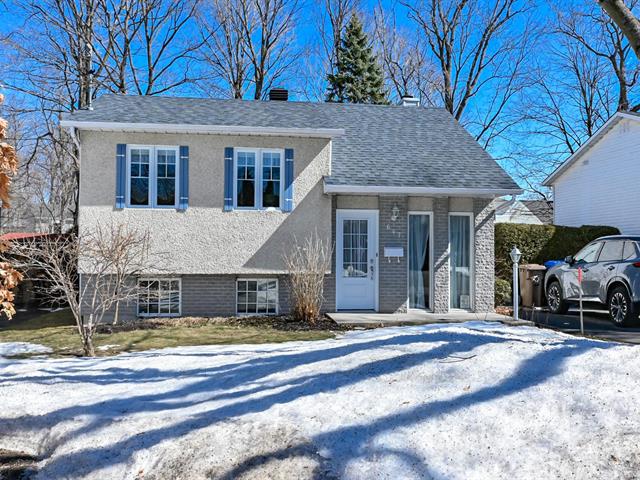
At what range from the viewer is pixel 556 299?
45.1 feet

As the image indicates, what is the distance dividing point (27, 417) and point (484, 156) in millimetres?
12192

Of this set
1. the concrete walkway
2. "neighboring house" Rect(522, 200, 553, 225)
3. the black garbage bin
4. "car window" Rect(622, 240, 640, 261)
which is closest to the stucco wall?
the concrete walkway

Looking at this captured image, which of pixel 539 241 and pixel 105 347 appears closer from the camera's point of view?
pixel 105 347

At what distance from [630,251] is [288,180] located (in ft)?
24.1

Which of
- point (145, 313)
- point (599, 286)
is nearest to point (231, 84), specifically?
point (145, 313)

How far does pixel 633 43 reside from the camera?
588cm

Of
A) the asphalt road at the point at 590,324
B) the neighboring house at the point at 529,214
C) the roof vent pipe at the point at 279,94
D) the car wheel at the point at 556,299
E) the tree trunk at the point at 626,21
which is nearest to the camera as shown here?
the tree trunk at the point at 626,21

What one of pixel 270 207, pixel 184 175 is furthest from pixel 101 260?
pixel 270 207

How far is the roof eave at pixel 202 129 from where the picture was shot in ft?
38.3

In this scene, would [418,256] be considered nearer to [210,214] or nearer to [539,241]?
[210,214]

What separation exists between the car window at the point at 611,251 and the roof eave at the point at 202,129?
6345mm

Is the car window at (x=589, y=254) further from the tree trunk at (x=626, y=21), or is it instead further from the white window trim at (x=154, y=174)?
the white window trim at (x=154, y=174)

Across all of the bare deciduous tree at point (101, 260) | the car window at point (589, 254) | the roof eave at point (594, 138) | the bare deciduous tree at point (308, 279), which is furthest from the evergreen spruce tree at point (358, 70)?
the bare deciduous tree at point (101, 260)

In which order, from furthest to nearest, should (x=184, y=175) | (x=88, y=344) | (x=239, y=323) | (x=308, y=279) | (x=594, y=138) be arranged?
(x=594, y=138)
(x=184, y=175)
(x=239, y=323)
(x=308, y=279)
(x=88, y=344)
